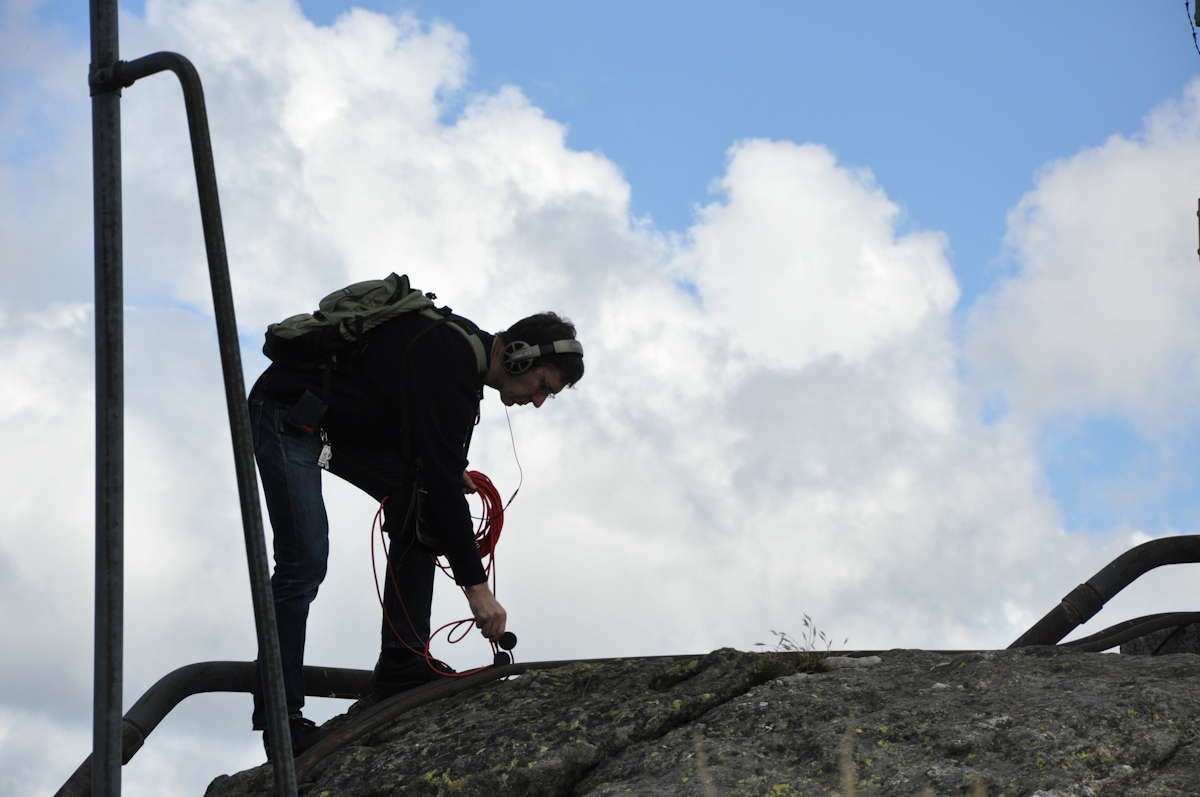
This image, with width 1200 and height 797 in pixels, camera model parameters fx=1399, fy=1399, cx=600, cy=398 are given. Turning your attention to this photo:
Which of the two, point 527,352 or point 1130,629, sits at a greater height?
point 527,352

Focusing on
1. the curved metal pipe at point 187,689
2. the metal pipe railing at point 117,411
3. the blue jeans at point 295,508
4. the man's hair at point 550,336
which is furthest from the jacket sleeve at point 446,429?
the curved metal pipe at point 187,689

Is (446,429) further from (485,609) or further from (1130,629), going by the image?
(1130,629)

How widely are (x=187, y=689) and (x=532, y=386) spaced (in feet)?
7.16

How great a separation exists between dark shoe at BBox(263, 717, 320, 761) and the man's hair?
1.91 m

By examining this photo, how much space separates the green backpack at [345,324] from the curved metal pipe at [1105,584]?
10.7 feet

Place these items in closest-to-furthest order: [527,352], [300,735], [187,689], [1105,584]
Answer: [527,352], [300,735], [187,689], [1105,584]

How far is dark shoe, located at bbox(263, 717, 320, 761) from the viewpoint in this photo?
6070 millimetres

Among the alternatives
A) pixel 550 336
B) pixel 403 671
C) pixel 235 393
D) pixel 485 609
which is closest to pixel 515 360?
pixel 550 336

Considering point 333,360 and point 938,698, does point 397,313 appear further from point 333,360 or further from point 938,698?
point 938,698

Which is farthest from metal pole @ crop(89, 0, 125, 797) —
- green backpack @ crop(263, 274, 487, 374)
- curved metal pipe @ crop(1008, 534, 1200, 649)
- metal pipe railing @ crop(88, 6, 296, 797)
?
curved metal pipe @ crop(1008, 534, 1200, 649)

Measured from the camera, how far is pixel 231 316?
4.87m

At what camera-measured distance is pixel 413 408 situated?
5.82 meters

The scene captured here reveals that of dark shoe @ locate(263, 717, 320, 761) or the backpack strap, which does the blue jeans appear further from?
the backpack strap

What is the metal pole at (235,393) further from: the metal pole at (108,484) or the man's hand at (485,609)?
the man's hand at (485,609)
